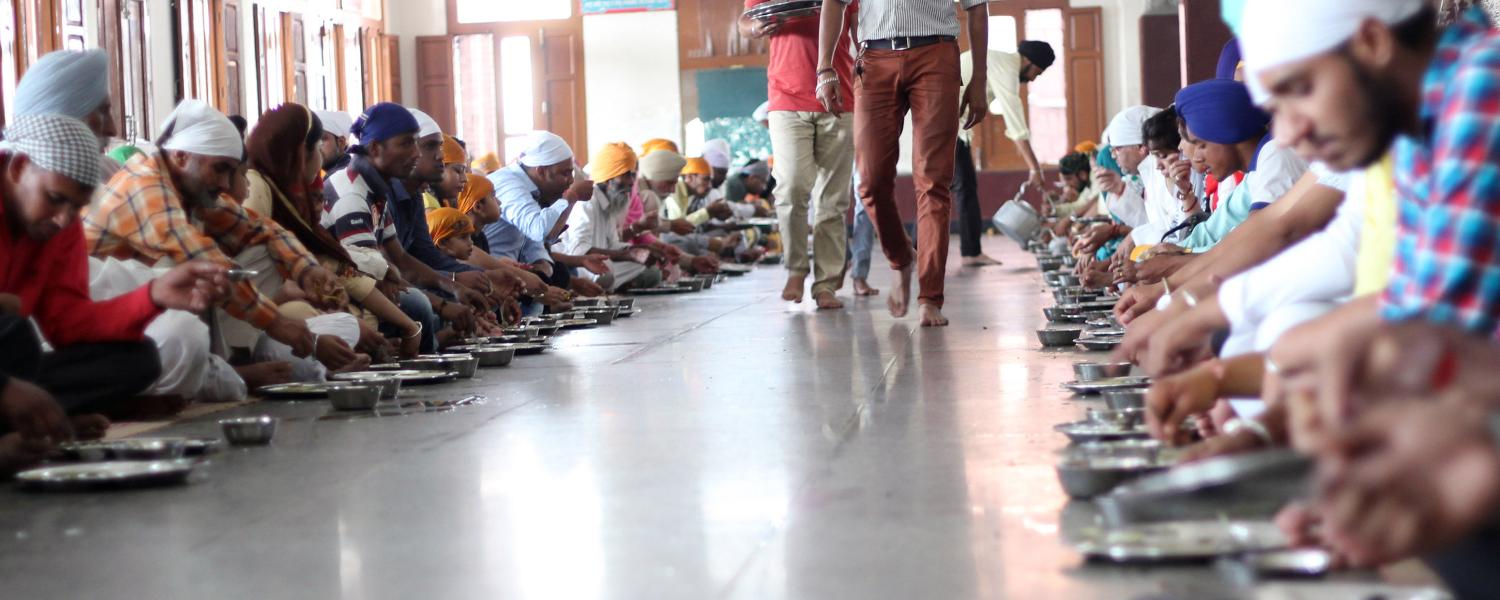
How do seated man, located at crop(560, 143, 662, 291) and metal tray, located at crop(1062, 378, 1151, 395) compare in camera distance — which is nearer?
metal tray, located at crop(1062, 378, 1151, 395)

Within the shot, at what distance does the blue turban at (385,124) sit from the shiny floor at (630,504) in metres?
1.51

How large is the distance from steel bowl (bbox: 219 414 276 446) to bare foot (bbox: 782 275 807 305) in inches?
137

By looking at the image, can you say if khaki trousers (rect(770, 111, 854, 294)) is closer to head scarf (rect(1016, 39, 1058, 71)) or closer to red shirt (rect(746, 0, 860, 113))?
red shirt (rect(746, 0, 860, 113))

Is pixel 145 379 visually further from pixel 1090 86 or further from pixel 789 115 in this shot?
pixel 1090 86

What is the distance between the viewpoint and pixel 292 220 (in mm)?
4484

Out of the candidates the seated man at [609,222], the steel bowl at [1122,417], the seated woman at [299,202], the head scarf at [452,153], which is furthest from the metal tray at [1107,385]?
the seated man at [609,222]

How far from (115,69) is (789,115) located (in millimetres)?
6308

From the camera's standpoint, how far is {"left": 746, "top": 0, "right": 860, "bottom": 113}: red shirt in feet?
19.9

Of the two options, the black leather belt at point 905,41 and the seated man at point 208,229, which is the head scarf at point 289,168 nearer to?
the seated man at point 208,229

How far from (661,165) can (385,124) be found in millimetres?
4388

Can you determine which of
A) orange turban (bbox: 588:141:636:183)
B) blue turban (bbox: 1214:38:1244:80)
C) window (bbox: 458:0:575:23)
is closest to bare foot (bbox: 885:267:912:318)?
blue turban (bbox: 1214:38:1244:80)

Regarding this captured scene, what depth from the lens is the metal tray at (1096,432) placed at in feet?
7.76

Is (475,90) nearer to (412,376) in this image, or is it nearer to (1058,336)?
(1058,336)

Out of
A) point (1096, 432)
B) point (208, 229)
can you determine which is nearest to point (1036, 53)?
point (208, 229)
